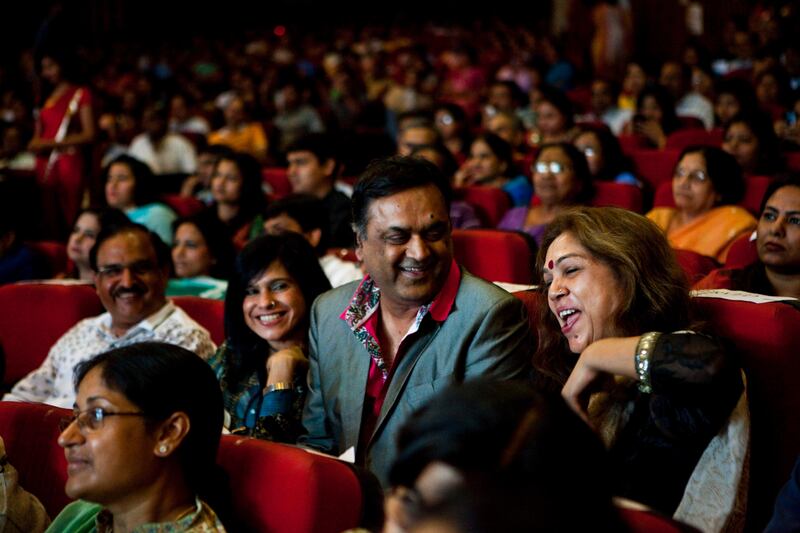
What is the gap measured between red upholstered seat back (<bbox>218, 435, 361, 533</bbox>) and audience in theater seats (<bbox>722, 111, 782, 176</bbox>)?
10.6 feet

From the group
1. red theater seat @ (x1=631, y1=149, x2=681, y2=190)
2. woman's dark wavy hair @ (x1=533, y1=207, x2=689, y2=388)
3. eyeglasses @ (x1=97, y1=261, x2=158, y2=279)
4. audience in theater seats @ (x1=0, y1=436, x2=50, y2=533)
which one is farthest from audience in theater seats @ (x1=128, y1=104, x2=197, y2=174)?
woman's dark wavy hair @ (x1=533, y1=207, x2=689, y2=388)

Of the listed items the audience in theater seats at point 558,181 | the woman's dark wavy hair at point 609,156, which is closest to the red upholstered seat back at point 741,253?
the audience in theater seats at point 558,181

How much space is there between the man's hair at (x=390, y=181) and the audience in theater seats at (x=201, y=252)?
1.69m

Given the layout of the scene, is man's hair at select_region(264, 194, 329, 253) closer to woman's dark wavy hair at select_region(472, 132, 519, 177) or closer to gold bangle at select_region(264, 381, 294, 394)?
gold bangle at select_region(264, 381, 294, 394)

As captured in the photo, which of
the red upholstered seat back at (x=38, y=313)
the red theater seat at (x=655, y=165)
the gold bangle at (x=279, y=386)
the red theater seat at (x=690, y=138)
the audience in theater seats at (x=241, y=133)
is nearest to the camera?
the gold bangle at (x=279, y=386)

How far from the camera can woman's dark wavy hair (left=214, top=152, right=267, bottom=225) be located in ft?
14.6

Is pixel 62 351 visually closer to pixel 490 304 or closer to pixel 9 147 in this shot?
pixel 490 304

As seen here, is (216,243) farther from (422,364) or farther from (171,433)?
(171,433)

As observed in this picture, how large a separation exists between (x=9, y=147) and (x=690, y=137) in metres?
4.24

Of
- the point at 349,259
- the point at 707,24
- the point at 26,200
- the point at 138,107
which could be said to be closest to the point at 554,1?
the point at 707,24

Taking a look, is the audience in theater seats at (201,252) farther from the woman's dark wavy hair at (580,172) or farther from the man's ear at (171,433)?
the man's ear at (171,433)

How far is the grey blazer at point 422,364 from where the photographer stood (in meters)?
1.99

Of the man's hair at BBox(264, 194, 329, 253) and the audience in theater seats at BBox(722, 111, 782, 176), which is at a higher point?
the audience in theater seats at BBox(722, 111, 782, 176)

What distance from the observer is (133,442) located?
1.56 m
